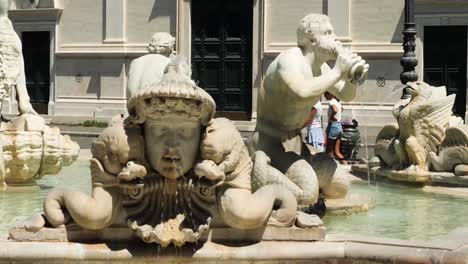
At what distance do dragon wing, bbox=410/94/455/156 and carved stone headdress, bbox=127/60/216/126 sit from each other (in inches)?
205

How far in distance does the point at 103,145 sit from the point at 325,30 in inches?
95.8

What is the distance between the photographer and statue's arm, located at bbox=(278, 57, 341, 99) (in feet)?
19.2

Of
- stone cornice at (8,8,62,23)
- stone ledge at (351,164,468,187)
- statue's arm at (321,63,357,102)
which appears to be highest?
stone cornice at (8,8,62,23)

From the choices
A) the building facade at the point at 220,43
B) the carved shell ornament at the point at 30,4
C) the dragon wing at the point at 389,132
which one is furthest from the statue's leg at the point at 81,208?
the carved shell ornament at the point at 30,4

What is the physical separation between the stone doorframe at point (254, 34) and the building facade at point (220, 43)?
0.10ft

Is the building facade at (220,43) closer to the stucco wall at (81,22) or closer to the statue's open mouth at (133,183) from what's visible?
the stucco wall at (81,22)

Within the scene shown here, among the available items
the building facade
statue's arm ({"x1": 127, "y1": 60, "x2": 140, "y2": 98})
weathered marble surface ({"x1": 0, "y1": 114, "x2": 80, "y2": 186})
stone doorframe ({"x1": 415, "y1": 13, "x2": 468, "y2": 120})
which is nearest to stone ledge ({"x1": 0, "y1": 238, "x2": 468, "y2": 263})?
statue's arm ({"x1": 127, "y1": 60, "x2": 140, "y2": 98})

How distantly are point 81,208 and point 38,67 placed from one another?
81.5 ft

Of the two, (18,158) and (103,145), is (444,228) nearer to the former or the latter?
(103,145)

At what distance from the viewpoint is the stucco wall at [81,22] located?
27.3m

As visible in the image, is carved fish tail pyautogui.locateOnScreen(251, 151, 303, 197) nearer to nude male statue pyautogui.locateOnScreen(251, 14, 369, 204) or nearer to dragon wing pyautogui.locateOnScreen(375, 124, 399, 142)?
nude male statue pyautogui.locateOnScreen(251, 14, 369, 204)

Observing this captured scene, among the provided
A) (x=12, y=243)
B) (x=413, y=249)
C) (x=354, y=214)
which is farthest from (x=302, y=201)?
(x=12, y=243)

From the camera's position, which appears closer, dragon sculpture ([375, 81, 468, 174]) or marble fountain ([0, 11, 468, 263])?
marble fountain ([0, 11, 468, 263])

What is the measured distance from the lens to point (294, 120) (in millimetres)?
6223
